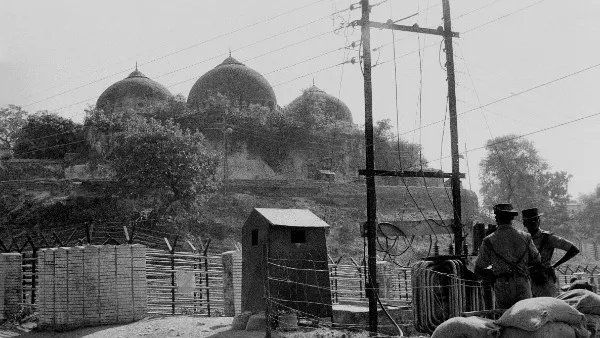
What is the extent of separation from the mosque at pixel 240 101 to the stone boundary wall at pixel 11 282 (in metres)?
20.0

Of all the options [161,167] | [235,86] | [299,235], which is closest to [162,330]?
[299,235]

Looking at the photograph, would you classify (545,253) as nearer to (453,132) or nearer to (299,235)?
(299,235)

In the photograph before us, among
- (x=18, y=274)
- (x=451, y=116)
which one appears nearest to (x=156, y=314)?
(x=18, y=274)

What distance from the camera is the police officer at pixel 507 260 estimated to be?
23.3 feet

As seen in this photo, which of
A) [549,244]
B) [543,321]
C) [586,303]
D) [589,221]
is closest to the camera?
[543,321]

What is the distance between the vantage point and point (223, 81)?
126ft

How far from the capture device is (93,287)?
13117mm

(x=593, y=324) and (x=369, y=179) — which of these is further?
(x=369, y=179)

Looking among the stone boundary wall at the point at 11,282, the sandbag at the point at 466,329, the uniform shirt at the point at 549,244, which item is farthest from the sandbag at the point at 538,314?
the stone boundary wall at the point at 11,282

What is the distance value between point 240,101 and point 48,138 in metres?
10.2

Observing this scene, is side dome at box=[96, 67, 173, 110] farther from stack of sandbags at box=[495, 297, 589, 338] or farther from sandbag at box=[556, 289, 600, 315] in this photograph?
stack of sandbags at box=[495, 297, 589, 338]

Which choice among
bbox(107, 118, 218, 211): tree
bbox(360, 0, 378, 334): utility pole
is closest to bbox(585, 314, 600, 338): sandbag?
bbox(360, 0, 378, 334): utility pole

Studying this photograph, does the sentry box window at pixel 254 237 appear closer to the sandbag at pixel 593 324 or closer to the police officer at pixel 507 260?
the police officer at pixel 507 260

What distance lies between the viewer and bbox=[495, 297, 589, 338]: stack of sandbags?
5.85 m
